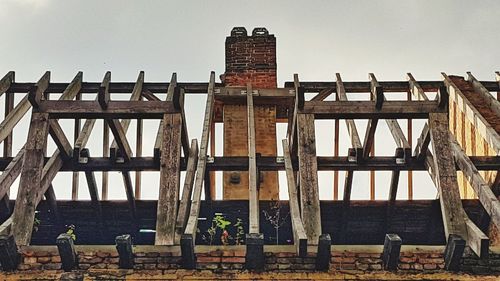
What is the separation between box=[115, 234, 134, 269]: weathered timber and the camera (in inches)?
324

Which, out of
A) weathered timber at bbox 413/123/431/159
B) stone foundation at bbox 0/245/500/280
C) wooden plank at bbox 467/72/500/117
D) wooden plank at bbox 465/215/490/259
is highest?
wooden plank at bbox 467/72/500/117

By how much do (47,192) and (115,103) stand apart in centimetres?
158

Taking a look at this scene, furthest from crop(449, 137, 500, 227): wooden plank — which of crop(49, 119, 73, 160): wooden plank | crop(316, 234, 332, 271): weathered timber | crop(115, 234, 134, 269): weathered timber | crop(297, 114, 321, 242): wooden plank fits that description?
crop(49, 119, 73, 160): wooden plank

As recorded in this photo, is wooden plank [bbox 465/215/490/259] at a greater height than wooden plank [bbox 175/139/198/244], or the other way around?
wooden plank [bbox 175/139/198/244]

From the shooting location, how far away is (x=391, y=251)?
842cm

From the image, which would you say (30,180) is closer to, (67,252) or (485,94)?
(67,252)

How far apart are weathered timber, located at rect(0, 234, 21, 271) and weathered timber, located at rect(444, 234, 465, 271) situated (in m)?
4.45

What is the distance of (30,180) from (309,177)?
3.15 m

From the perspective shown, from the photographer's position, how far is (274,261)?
864 cm

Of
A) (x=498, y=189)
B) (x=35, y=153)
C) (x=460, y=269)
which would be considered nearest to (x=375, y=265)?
(x=460, y=269)

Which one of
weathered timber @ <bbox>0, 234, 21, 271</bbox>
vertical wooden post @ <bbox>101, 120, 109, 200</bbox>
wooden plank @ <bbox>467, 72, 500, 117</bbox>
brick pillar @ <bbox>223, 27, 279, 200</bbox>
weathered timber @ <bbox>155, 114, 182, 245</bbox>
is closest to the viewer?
weathered timber @ <bbox>0, 234, 21, 271</bbox>

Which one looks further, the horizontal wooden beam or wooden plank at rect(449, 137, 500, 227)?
the horizontal wooden beam

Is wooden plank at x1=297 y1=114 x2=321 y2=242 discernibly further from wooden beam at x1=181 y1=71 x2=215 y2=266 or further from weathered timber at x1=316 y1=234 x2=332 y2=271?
wooden beam at x1=181 y1=71 x2=215 y2=266

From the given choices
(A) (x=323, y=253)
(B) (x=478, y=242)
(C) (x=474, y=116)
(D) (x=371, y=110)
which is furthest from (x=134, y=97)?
(B) (x=478, y=242)
